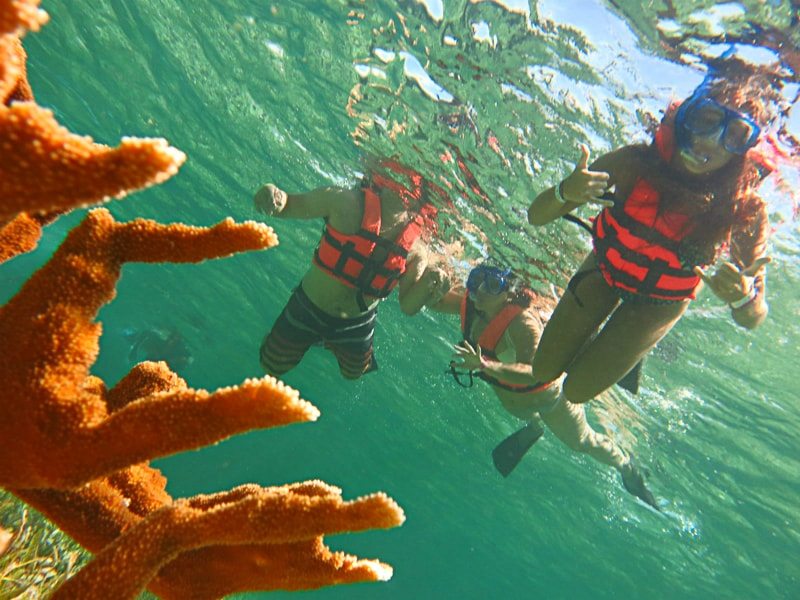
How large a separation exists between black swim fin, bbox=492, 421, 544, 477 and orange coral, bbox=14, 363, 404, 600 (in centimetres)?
970

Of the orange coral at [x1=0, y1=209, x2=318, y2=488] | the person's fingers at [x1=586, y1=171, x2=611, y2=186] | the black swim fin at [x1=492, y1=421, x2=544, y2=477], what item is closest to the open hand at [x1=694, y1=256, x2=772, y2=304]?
the person's fingers at [x1=586, y1=171, x2=611, y2=186]

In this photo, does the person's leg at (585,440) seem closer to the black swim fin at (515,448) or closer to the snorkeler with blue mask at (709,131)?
the black swim fin at (515,448)

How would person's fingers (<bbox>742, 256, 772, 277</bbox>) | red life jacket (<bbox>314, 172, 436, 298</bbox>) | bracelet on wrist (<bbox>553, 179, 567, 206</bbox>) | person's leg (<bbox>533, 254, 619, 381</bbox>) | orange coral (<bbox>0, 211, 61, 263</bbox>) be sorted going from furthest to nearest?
red life jacket (<bbox>314, 172, 436, 298</bbox>), person's leg (<bbox>533, 254, 619, 381</bbox>), bracelet on wrist (<bbox>553, 179, 567, 206</bbox>), person's fingers (<bbox>742, 256, 772, 277</bbox>), orange coral (<bbox>0, 211, 61, 263</bbox>)

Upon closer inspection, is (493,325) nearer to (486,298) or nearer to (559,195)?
(486,298)

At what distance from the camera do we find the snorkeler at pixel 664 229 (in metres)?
5.18

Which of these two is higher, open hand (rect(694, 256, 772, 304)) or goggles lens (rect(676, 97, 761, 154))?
goggles lens (rect(676, 97, 761, 154))

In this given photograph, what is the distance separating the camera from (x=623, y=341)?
19.8ft

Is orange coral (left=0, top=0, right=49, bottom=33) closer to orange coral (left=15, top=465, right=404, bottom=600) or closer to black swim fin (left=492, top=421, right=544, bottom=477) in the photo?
orange coral (left=15, top=465, right=404, bottom=600)

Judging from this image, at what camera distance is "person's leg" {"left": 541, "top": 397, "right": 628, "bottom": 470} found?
442 inches

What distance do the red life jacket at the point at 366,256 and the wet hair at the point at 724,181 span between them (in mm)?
3909

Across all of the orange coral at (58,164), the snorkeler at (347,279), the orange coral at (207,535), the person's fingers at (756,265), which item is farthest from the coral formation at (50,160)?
the snorkeler at (347,279)

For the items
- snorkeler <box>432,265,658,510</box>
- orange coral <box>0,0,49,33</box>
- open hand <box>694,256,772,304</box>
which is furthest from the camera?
snorkeler <box>432,265,658,510</box>

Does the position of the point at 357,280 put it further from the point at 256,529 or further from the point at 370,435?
the point at 370,435

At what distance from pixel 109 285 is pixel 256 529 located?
3.12 feet
